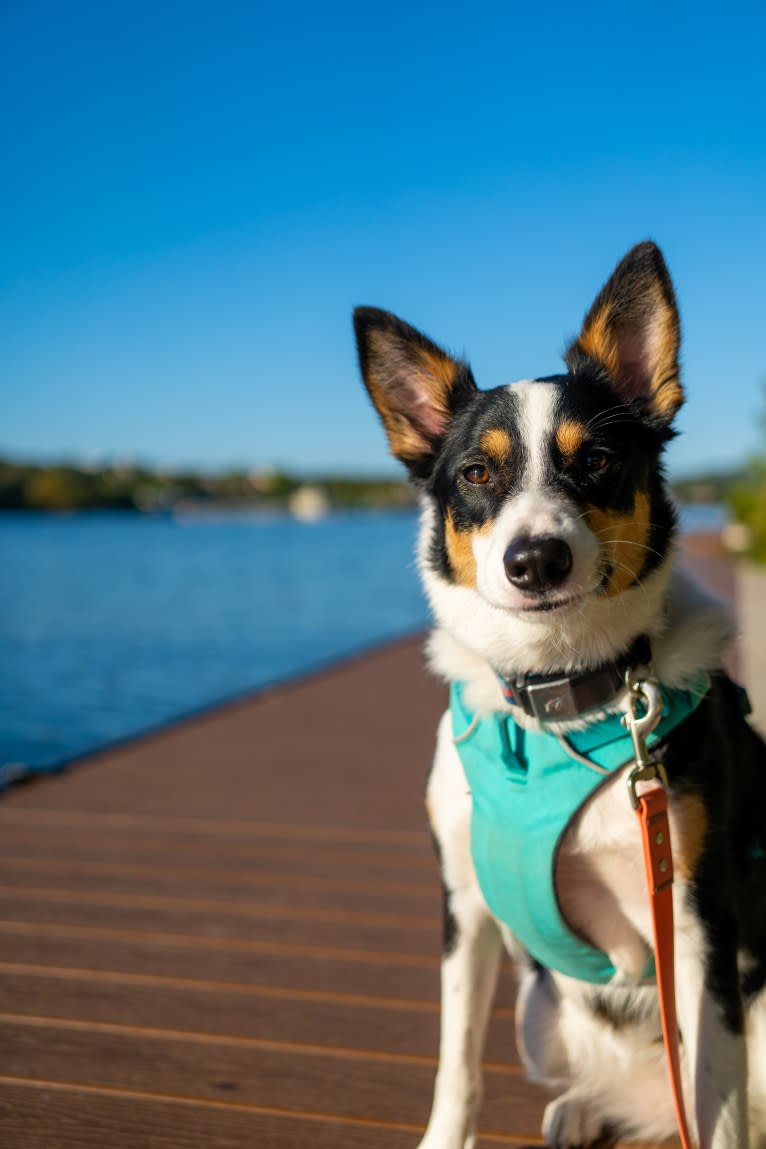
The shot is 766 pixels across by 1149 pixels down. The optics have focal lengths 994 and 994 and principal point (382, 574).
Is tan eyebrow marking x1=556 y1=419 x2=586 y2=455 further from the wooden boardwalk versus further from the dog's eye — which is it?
the wooden boardwalk

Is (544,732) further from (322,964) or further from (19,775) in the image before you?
(19,775)

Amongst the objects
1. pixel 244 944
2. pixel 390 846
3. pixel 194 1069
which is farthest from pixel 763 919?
pixel 390 846

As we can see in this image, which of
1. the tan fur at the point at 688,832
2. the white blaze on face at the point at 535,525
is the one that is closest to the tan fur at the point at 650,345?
the white blaze on face at the point at 535,525

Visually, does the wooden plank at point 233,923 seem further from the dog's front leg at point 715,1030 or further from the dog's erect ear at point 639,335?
the dog's erect ear at point 639,335

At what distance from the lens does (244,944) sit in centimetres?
308

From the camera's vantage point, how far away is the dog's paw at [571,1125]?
2.05m

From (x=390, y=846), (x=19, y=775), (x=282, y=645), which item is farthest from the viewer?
(x=282, y=645)

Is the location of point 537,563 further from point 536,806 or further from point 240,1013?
point 240,1013

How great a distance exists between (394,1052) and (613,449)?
1.56 meters

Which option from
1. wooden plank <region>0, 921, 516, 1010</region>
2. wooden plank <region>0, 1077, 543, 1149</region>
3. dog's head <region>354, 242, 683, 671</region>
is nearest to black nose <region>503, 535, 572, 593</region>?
dog's head <region>354, 242, 683, 671</region>

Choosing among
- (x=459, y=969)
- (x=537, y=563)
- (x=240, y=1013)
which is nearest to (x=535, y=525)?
(x=537, y=563)

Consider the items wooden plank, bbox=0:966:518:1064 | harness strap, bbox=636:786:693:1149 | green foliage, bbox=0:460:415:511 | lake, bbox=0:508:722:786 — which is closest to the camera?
harness strap, bbox=636:786:693:1149

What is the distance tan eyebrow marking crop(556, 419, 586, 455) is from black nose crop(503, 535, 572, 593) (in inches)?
11.1

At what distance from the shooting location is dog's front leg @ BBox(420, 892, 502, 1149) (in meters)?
1.94
